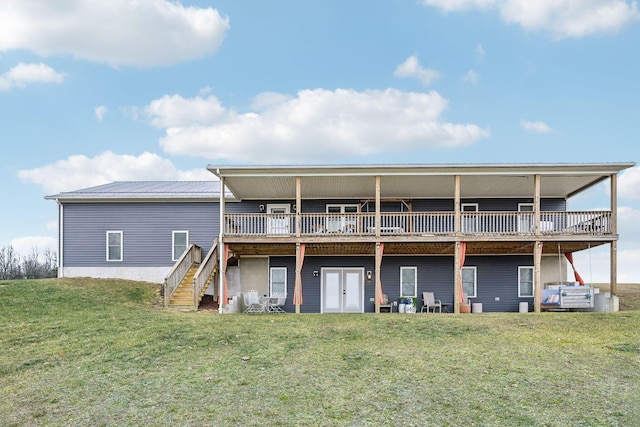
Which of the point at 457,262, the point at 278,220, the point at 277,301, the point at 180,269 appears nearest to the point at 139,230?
the point at 180,269

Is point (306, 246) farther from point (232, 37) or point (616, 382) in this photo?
point (616, 382)

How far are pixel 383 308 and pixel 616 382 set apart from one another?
1206 centimetres

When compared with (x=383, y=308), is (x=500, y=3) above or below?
above

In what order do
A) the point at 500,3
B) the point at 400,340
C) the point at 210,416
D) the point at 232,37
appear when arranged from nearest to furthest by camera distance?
1. the point at 210,416
2. the point at 400,340
3. the point at 500,3
4. the point at 232,37

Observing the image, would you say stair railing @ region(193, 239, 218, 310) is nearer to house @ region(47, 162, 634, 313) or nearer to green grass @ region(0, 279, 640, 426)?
house @ region(47, 162, 634, 313)

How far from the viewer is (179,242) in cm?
2045

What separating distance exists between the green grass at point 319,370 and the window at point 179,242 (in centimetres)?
680

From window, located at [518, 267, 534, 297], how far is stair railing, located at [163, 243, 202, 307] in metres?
13.3

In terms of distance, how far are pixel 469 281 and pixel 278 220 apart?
823cm

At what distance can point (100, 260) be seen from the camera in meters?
20.4

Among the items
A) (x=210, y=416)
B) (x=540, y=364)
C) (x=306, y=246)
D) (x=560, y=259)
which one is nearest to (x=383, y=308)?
(x=306, y=246)

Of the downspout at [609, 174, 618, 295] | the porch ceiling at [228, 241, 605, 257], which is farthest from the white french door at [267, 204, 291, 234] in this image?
the downspout at [609, 174, 618, 295]

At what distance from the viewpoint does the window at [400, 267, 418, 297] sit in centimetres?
1986

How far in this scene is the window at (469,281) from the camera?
65.2ft
